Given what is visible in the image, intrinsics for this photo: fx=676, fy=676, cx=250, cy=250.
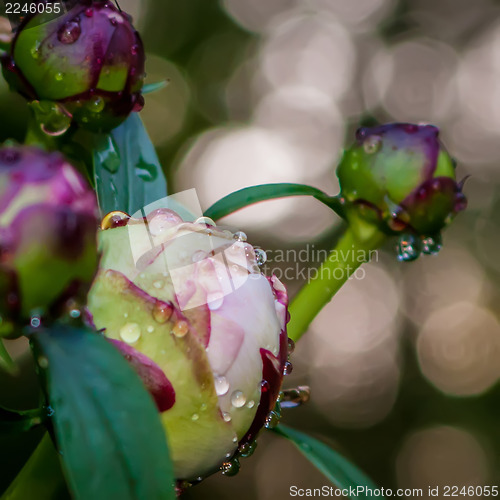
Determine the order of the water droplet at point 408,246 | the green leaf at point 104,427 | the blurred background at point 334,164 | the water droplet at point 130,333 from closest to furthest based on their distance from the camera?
the green leaf at point 104,427 → the water droplet at point 130,333 → the water droplet at point 408,246 → the blurred background at point 334,164

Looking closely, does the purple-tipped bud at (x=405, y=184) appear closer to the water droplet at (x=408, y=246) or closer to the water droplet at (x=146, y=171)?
the water droplet at (x=408, y=246)

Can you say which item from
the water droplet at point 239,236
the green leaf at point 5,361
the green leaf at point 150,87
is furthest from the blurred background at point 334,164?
the green leaf at point 5,361

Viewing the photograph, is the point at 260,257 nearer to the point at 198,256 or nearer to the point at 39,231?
the point at 198,256

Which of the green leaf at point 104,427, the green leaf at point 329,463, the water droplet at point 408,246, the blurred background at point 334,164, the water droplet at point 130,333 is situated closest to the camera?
the green leaf at point 104,427

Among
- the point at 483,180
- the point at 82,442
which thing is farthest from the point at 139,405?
the point at 483,180

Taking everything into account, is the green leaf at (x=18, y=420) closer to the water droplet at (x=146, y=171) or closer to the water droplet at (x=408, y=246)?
the water droplet at (x=146, y=171)

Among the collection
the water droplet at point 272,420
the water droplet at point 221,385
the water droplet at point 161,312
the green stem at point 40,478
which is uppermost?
the water droplet at point 161,312

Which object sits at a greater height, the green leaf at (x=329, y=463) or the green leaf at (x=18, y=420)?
the green leaf at (x=18, y=420)

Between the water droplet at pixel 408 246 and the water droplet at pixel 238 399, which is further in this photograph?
the water droplet at pixel 408 246
